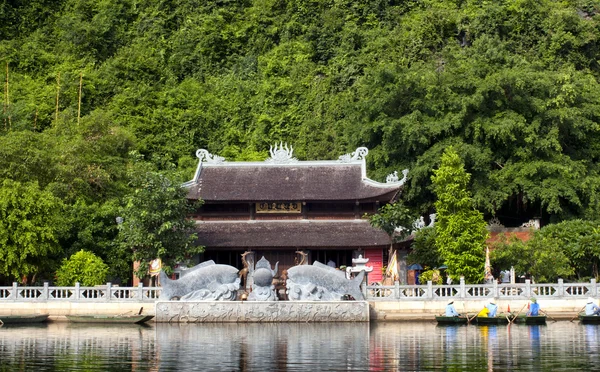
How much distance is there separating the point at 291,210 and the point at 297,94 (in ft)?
80.4

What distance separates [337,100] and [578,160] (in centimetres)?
1787

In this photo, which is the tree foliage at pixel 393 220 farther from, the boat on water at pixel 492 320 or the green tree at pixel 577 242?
the boat on water at pixel 492 320

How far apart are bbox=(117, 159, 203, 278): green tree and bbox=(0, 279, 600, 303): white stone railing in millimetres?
2066

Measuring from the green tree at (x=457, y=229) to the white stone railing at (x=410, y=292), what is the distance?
4.13 feet

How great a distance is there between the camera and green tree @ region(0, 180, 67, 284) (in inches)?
1700

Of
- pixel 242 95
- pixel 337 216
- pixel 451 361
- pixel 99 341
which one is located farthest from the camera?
pixel 242 95

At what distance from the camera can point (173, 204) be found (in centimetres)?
4372

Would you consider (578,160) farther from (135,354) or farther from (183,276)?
(135,354)

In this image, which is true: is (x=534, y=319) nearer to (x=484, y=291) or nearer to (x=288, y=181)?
(x=484, y=291)

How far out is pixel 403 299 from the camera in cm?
4088

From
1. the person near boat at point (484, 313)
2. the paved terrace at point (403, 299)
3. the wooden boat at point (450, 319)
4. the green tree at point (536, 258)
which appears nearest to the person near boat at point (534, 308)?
the paved terrace at point (403, 299)

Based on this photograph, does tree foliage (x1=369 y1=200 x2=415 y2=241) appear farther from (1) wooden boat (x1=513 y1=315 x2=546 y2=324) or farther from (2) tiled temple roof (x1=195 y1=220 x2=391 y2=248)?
(1) wooden boat (x1=513 y1=315 x2=546 y2=324)

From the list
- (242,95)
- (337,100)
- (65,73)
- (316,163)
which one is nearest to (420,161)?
(316,163)

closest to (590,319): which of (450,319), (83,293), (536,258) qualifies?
(450,319)
